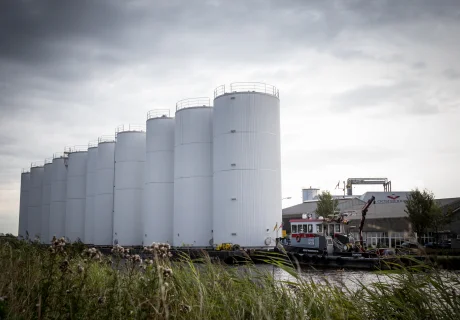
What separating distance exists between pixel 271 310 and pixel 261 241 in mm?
31793

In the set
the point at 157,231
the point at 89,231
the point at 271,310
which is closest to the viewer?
the point at 271,310

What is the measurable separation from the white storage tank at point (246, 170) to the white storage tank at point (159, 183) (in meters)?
7.62

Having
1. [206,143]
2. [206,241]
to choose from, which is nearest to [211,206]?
[206,241]

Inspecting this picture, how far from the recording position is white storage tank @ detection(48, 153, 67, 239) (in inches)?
2645

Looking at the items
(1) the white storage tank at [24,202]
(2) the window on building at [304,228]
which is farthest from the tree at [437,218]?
(1) the white storage tank at [24,202]

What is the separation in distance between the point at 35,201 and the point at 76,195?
19.1 m

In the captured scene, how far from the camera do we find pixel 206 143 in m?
43.2

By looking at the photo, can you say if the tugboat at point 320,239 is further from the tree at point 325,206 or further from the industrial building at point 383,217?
the tree at point 325,206

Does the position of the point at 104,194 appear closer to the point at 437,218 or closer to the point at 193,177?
the point at 193,177

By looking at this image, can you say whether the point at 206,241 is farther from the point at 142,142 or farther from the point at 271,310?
the point at 271,310

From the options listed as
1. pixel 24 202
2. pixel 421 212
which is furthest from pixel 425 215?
pixel 24 202

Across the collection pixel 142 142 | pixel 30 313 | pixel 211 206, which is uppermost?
pixel 142 142

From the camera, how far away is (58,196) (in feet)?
224

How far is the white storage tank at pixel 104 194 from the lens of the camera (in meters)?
54.3
